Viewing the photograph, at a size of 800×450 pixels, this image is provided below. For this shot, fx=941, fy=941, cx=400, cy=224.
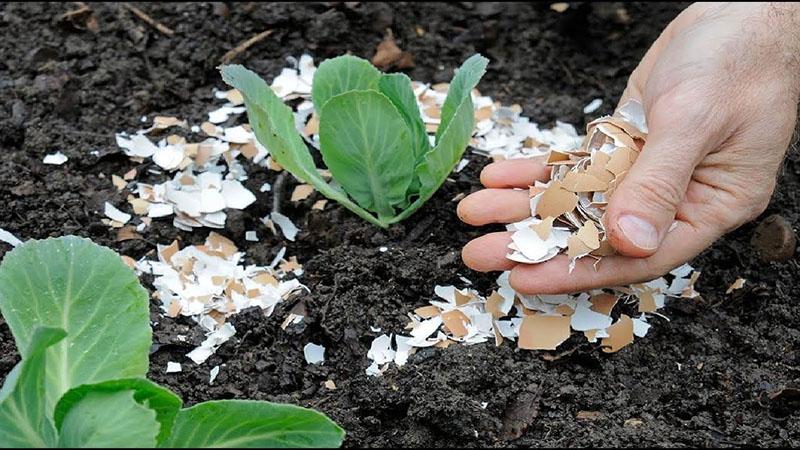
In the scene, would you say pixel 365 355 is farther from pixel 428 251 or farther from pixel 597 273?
pixel 597 273

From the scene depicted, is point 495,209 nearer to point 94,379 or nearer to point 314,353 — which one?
point 314,353

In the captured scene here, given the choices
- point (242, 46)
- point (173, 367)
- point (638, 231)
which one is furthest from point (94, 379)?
point (242, 46)

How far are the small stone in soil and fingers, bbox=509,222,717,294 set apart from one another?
341 mm

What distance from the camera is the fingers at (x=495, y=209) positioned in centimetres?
217

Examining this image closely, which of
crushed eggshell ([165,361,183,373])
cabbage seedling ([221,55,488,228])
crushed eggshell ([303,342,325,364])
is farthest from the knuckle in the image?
crushed eggshell ([165,361,183,373])

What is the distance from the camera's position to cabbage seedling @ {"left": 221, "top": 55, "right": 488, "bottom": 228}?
6.77 ft

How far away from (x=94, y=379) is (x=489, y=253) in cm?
87

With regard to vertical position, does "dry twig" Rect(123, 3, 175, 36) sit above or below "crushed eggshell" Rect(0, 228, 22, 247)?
above

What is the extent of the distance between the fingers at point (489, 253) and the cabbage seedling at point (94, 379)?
27.5 inches

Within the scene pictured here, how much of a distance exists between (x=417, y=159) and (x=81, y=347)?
0.95 m

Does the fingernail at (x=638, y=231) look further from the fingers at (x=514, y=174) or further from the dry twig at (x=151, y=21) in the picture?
the dry twig at (x=151, y=21)

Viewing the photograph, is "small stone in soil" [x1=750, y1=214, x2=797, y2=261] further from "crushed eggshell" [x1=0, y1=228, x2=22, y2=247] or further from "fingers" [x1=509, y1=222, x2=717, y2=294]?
"crushed eggshell" [x1=0, y1=228, x2=22, y2=247]

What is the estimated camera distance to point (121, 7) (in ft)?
9.86

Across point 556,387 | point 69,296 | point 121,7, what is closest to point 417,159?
point 556,387
